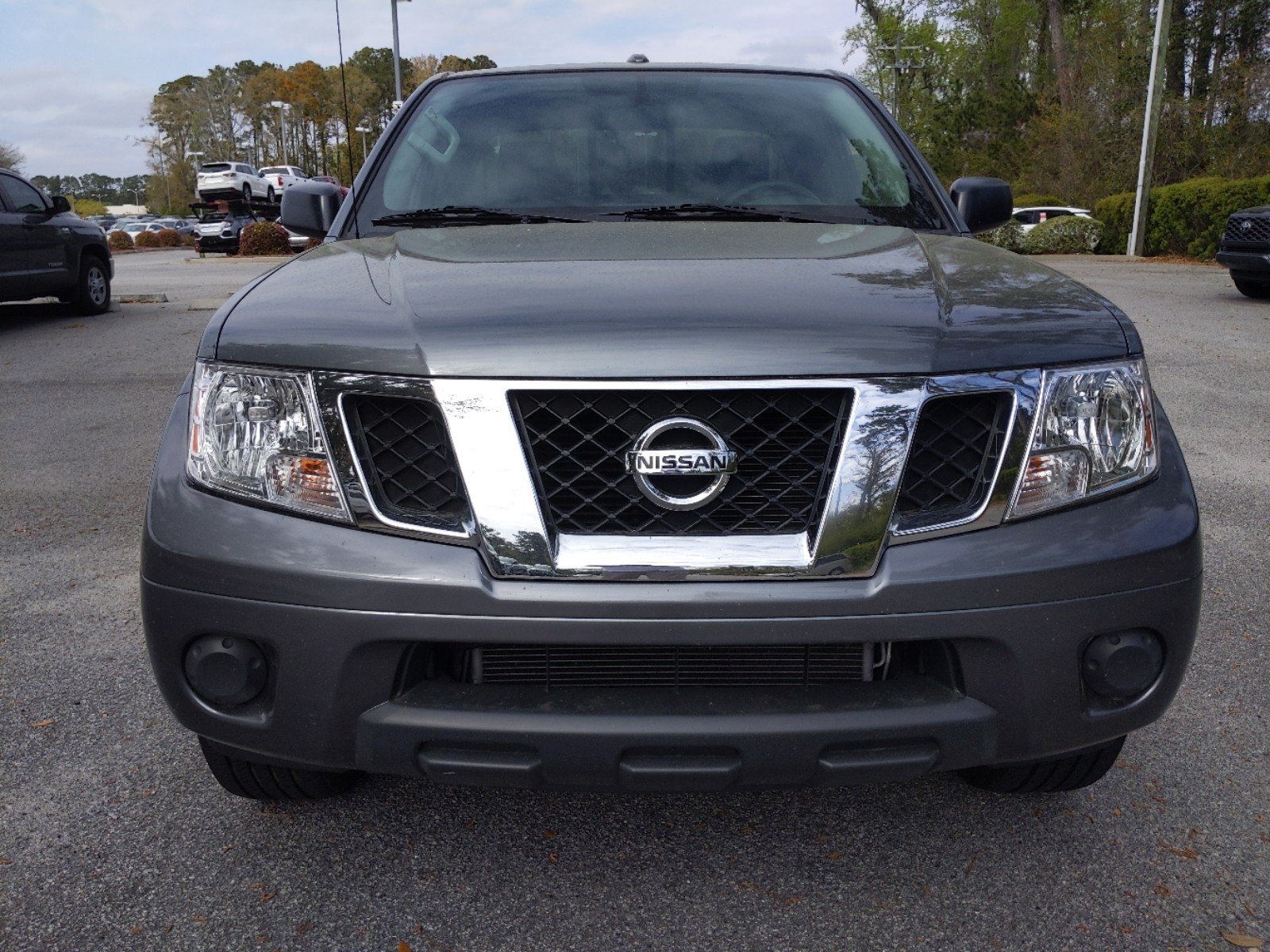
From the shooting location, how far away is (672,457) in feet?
6.06

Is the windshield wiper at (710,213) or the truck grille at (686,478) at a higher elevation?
the windshield wiper at (710,213)

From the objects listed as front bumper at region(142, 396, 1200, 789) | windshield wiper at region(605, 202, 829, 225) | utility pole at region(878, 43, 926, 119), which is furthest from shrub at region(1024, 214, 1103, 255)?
front bumper at region(142, 396, 1200, 789)

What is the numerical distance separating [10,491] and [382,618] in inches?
176

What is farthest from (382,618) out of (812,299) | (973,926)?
(973,926)

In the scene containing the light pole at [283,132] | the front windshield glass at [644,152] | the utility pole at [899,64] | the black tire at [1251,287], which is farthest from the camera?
the light pole at [283,132]

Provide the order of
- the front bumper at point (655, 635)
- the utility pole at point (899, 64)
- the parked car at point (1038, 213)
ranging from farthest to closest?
the utility pole at point (899, 64), the parked car at point (1038, 213), the front bumper at point (655, 635)

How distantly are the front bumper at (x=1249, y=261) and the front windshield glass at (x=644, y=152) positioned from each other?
437 inches

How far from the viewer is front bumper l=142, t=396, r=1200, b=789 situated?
1.83 meters

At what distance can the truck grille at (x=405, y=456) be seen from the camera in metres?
1.90

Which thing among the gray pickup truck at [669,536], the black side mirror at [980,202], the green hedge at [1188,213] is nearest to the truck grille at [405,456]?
the gray pickup truck at [669,536]

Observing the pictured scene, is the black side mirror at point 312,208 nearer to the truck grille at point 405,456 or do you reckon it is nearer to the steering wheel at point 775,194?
the steering wheel at point 775,194

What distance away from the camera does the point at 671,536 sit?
1875 millimetres

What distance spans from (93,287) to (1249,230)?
13.1m

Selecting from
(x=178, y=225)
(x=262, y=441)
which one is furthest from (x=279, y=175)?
(x=262, y=441)
